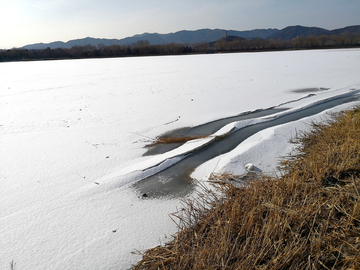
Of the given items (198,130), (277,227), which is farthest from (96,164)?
(277,227)

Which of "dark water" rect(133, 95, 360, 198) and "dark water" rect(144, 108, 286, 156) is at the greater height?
"dark water" rect(144, 108, 286, 156)

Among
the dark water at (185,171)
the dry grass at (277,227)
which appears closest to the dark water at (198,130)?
the dark water at (185,171)

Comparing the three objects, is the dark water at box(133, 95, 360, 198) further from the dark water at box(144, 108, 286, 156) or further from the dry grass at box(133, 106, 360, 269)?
the dry grass at box(133, 106, 360, 269)

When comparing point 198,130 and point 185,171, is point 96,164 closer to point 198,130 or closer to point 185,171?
point 185,171

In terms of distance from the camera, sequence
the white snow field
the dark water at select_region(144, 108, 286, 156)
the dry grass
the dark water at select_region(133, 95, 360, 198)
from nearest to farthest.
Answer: the dry grass → the white snow field → the dark water at select_region(133, 95, 360, 198) → the dark water at select_region(144, 108, 286, 156)

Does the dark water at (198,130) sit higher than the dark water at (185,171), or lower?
higher

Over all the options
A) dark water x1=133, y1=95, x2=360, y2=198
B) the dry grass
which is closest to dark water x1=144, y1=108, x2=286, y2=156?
dark water x1=133, y1=95, x2=360, y2=198

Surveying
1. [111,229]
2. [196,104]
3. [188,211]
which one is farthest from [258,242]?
[196,104]

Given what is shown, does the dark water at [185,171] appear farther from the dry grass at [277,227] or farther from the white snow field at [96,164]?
the dry grass at [277,227]

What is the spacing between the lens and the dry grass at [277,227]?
1.54 m

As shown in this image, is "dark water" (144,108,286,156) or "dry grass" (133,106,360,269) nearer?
"dry grass" (133,106,360,269)

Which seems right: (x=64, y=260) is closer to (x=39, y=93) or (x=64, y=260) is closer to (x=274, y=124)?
(x=274, y=124)

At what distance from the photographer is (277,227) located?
1.73m

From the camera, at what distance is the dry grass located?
1.54 m
